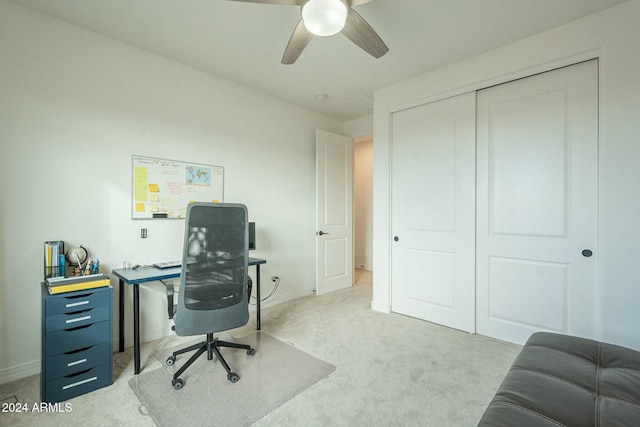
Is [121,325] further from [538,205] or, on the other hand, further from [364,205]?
[364,205]

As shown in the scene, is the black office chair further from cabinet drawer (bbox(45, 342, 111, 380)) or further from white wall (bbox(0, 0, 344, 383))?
white wall (bbox(0, 0, 344, 383))

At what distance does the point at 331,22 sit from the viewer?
162 centimetres

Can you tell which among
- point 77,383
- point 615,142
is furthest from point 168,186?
point 615,142

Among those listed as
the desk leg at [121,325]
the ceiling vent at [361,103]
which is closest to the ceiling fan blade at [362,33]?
the ceiling vent at [361,103]

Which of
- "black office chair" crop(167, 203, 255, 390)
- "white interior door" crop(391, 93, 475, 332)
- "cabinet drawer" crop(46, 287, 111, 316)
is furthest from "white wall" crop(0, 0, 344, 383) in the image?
"white interior door" crop(391, 93, 475, 332)

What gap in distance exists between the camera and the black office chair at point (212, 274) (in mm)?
1916

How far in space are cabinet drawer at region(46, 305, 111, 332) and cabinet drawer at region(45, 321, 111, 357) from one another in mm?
27

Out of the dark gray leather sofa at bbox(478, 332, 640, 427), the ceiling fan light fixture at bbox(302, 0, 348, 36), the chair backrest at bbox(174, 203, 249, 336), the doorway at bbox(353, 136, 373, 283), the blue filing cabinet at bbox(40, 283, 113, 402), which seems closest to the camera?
the dark gray leather sofa at bbox(478, 332, 640, 427)

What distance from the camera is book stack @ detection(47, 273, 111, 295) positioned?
184cm

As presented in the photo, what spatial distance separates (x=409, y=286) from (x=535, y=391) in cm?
222

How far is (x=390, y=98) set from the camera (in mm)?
3363

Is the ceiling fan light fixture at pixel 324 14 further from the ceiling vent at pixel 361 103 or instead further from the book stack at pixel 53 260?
the book stack at pixel 53 260

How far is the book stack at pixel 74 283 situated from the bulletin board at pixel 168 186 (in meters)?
0.72

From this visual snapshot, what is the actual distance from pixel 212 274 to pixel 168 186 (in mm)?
1285
